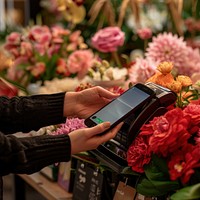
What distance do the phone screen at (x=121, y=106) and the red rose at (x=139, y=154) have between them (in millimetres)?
85

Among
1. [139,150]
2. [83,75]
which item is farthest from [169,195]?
[83,75]

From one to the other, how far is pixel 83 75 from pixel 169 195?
1321 mm

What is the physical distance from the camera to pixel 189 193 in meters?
1.36

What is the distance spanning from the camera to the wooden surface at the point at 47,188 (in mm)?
2203

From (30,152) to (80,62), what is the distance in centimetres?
135

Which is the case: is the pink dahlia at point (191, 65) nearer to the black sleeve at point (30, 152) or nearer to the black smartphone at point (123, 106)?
the black smartphone at point (123, 106)

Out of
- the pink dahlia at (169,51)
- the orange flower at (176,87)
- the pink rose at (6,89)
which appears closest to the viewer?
the orange flower at (176,87)

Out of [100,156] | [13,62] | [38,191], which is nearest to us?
[100,156]

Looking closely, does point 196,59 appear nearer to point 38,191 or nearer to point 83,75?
point 83,75

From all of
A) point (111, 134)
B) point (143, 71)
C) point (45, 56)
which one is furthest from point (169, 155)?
point (45, 56)

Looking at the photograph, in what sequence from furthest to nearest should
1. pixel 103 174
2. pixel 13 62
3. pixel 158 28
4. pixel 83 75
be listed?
pixel 158 28 → pixel 13 62 → pixel 83 75 → pixel 103 174

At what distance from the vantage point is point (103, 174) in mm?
1900

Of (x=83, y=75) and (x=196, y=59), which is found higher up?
(x=196, y=59)

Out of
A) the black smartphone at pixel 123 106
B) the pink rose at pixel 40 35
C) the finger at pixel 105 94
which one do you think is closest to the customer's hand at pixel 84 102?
the finger at pixel 105 94
